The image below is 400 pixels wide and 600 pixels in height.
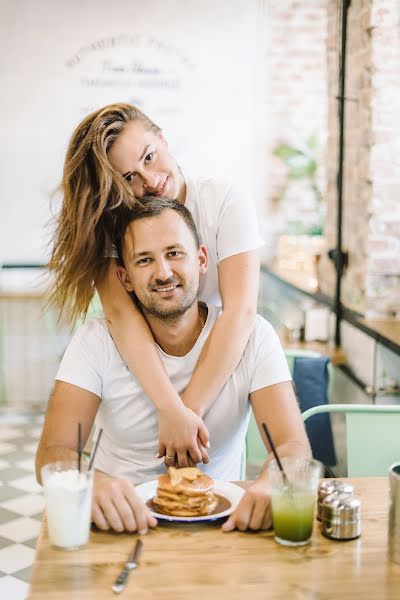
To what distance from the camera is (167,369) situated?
201cm

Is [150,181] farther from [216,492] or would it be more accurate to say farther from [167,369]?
[216,492]

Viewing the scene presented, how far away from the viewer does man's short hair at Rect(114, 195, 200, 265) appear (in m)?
1.92

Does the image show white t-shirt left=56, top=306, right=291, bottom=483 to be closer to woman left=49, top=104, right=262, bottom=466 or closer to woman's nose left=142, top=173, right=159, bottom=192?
woman left=49, top=104, right=262, bottom=466

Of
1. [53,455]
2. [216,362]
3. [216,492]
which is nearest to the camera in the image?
[216,492]

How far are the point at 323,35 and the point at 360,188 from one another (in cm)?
248

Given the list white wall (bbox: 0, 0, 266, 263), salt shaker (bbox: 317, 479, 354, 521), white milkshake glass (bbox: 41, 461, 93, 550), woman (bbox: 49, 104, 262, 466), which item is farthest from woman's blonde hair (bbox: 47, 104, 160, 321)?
white wall (bbox: 0, 0, 266, 263)

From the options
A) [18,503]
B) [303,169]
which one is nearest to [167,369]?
[18,503]

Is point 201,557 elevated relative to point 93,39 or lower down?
lower down

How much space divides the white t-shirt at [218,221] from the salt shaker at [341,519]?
0.91m

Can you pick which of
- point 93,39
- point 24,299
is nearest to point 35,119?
point 93,39

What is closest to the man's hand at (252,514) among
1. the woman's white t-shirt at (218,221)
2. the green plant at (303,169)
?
the woman's white t-shirt at (218,221)

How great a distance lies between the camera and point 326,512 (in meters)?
1.45

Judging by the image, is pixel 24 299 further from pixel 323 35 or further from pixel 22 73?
pixel 323 35

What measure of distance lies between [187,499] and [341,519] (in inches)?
11.6
